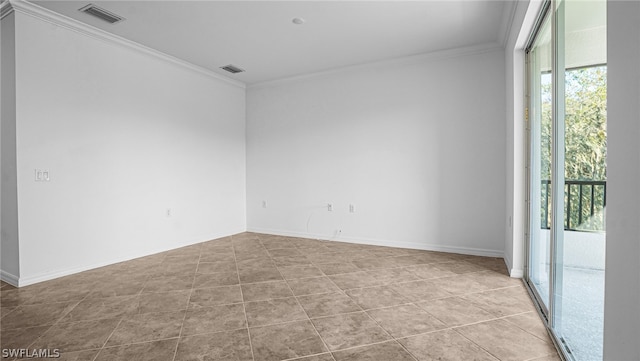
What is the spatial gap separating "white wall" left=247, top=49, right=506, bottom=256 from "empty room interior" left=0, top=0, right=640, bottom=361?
0.03 metres

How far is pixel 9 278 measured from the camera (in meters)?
3.18

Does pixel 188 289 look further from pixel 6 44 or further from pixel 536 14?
pixel 536 14

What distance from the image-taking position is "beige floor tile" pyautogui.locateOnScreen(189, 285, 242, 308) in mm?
2684

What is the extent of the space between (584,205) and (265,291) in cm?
243

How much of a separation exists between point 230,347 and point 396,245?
3144mm

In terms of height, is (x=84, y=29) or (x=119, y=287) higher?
(x=84, y=29)

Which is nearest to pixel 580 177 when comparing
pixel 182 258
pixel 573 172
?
pixel 573 172

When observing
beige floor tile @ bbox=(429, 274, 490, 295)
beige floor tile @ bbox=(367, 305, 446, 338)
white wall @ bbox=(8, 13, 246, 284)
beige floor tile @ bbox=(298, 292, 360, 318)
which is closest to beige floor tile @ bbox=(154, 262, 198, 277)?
white wall @ bbox=(8, 13, 246, 284)

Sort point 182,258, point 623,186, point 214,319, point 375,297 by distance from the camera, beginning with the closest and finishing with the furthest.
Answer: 1. point 623,186
2. point 214,319
3. point 375,297
4. point 182,258

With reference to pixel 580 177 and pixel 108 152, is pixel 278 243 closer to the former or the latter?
pixel 108 152

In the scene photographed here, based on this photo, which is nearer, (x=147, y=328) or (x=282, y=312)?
(x=147, y=328)

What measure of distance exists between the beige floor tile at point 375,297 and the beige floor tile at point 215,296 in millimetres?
1002

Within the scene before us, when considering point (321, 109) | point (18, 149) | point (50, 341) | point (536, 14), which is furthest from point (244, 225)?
point (536, 14)

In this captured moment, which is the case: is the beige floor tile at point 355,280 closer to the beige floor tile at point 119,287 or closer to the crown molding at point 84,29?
the beige floor tile at point 119,287
